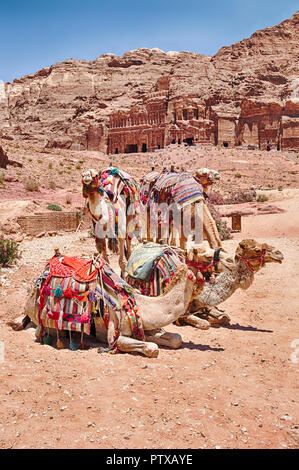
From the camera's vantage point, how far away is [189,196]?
732cm

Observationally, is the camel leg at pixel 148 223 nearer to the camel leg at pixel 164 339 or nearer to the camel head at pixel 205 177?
the camel head at pixel 205 177

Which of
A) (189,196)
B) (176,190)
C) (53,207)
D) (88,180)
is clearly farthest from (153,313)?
(53,207)

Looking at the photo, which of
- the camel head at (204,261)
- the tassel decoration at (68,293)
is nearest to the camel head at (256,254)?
the camel head at (204,261)

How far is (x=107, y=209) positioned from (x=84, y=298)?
2.61 metres

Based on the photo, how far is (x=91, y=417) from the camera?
345 centimetres

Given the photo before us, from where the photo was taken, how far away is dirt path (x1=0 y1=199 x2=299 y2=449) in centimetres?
320

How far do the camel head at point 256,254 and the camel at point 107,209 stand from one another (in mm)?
2363

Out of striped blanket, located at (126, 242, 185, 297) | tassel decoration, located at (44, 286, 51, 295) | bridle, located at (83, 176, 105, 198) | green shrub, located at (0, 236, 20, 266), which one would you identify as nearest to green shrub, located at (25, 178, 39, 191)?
green shrub, located at (0, 236, 20, 266)

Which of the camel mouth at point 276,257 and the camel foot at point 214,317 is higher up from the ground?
the camel mouth at point 276,257

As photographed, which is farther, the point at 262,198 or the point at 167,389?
the point at 262,198

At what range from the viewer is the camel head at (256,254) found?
554cm

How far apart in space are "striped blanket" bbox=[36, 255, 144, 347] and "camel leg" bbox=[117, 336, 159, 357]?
0.11 metres

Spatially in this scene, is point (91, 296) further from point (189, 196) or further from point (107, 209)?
point (189, 196)

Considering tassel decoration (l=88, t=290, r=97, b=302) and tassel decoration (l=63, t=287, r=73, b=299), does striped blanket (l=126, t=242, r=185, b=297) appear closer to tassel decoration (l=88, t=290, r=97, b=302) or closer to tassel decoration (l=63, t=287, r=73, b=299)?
tassel decoration (l=88, t=290, r=97, b=302)
